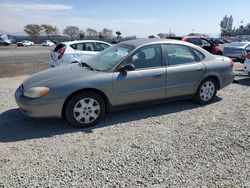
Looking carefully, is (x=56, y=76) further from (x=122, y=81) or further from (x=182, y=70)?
(x=182, y=70)

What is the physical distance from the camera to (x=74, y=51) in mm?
9305

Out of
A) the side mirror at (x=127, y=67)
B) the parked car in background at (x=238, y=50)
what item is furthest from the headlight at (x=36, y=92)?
the parked car in background at (x=238, y=50)

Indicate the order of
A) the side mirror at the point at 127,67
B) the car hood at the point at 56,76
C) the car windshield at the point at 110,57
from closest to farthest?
the car hood at the point at 56,76 → the side mirror at the point at 127,67 → the car windshield at the point at 110,57

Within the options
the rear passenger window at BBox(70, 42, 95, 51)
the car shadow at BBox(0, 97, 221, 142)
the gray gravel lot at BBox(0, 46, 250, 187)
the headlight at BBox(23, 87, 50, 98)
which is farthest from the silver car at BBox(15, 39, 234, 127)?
the rear passenger window at BBox(70, 42, 95, 51)

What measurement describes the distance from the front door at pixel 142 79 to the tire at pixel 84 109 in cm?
38

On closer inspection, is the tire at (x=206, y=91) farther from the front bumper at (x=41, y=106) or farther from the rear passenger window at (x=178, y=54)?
the front bumper at (x=41, y=106)

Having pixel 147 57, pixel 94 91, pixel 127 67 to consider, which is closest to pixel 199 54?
pixel 147 57

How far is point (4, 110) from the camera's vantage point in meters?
5.14

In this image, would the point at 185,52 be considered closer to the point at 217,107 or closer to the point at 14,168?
the point at 217,107

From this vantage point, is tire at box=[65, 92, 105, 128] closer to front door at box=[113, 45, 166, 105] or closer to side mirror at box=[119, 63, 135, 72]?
front door at box=[113, 45, 166, 105]

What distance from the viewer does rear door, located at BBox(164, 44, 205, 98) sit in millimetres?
4980

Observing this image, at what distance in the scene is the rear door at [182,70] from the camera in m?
4.98

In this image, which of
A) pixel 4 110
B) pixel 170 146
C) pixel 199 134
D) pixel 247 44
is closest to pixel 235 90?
pixel 199 134

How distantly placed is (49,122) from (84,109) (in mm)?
807
